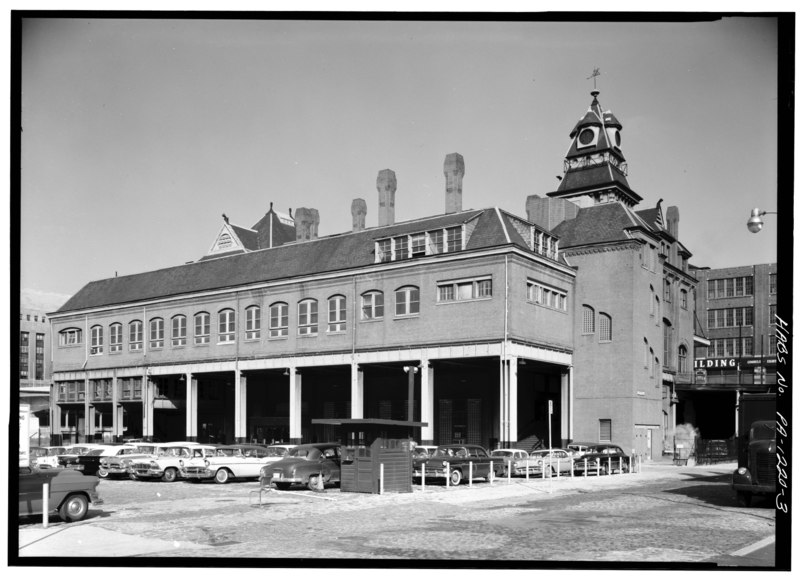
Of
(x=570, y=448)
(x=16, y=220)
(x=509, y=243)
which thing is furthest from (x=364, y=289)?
(x=16, y=220)

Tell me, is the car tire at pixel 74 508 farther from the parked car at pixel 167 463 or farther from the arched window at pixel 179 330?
the arched window at pixel 179 330

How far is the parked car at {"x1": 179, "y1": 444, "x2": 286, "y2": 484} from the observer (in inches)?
1303

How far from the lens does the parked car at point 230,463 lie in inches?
1303

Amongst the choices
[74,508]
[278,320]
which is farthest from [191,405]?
[74,508]

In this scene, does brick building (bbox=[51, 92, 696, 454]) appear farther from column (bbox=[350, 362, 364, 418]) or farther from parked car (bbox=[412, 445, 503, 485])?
parked car (bbox=[412, 445, 503, 485])

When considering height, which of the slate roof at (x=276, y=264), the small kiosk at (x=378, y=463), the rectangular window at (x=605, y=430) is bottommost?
the rectangular window at (x=605, y=430)

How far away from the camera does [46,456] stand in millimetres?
37688

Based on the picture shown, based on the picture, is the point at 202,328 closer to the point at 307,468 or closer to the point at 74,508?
the point at 307,468

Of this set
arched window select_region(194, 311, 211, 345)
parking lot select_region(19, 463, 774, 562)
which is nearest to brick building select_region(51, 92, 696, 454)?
arched window select_region(194, 311, 211, 345)

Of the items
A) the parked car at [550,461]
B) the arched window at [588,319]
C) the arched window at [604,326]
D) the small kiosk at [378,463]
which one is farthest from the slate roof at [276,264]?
the small kiosk at [378,463]

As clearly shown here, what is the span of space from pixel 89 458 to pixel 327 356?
20.3 meters

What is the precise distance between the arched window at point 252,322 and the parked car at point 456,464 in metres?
26.5

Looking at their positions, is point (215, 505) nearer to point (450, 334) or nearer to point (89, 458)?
point (89, 458)

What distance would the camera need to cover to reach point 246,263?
61781 mm
